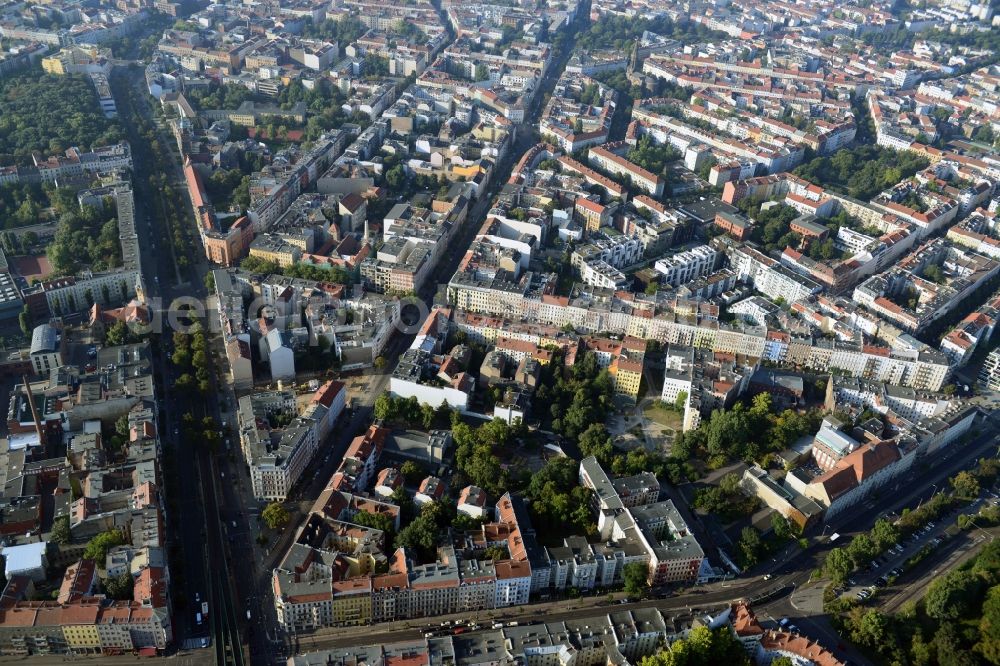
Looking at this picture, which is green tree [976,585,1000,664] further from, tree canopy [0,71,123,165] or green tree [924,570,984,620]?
tree canopy [0,71,123,165]

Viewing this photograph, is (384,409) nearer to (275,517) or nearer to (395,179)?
A: (275,517)

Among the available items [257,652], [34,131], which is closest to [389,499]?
[257,652]

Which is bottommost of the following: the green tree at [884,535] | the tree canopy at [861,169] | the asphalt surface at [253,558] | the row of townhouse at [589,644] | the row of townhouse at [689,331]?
the asphalt surface at [253,558]

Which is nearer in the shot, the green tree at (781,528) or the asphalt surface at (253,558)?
the asphalt surface at (253,558)

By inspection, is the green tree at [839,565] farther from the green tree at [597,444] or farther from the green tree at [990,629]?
the green tree at [597,444]

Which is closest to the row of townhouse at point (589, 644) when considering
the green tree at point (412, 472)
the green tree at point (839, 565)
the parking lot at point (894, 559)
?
the green tree at point (839, 565)

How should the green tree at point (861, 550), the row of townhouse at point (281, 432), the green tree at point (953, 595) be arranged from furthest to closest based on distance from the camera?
the row of townhouse at point (281, 432) < the green tree at point (861, 550) < the green tree at point (953, 595)
